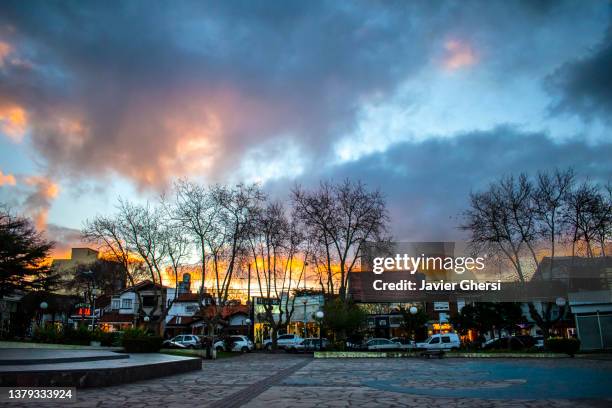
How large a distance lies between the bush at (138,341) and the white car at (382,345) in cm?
2151

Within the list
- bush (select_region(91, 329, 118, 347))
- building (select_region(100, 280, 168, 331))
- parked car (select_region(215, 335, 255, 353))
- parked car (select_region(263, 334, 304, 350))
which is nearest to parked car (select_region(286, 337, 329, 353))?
parked car (select_region(263, 334, 304, 350))

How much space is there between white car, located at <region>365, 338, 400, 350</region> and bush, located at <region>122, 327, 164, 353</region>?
21.5m

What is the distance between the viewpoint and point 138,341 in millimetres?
20469

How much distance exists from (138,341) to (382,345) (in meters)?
23.1

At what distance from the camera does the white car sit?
124 ft

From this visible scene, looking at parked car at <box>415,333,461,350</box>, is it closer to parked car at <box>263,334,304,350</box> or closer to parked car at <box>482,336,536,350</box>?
parked car at <box>482,336,536,350</box>

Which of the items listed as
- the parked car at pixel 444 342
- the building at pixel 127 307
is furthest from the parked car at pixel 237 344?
the building at pixel 127 307

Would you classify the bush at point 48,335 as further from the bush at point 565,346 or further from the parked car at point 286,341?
the bush at point 565,346

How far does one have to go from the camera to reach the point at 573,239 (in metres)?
32.5

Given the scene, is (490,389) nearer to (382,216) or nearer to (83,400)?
(83,400)

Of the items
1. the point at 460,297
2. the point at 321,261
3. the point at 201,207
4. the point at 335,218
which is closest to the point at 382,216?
the point at 335,218

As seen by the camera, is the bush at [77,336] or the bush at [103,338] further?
the bush at [103,338]

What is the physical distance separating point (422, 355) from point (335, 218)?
14.9m

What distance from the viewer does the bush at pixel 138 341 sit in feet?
67.2
